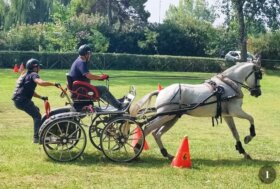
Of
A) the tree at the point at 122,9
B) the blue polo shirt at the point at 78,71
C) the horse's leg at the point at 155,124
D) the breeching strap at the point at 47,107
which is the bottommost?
the horse's leg at the point at 155,124

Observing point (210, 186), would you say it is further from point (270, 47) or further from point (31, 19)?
point (31, 19)

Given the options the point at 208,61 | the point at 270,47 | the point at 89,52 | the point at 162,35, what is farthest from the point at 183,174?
the point at 162,35

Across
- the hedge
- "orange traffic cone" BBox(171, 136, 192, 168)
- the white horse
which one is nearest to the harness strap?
the white horse

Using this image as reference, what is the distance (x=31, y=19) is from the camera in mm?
77438

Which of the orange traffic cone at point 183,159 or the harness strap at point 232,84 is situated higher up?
the harness strap at point 232,84

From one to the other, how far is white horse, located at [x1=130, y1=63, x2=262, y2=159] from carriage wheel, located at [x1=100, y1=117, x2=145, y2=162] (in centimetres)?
30

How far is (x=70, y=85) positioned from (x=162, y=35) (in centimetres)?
4704

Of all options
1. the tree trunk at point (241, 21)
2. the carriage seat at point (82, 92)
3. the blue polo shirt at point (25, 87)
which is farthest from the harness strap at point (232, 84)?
the tree trunk at point (241, 21)

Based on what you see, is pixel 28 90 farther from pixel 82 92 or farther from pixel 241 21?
pixel 241 21

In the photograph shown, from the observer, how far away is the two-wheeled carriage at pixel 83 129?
31.7 ft

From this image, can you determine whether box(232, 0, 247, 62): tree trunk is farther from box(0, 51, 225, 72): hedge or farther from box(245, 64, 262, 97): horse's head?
box(245, 64, 262, 97): horse's head

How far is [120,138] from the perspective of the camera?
32.6 ft

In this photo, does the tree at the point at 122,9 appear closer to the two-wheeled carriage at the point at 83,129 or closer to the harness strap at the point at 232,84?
the harness strap at the point at 232,84

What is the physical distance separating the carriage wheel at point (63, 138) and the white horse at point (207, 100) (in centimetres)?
112
